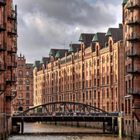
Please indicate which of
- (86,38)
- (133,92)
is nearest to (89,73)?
(86,38)

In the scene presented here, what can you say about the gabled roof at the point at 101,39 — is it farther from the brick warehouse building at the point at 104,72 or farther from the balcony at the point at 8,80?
the balcony at the point at 8,80

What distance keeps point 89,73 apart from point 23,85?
63949 millimetres

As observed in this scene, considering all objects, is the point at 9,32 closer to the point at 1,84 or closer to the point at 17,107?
the point at 1,84

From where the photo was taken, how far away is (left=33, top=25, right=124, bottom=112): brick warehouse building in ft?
358

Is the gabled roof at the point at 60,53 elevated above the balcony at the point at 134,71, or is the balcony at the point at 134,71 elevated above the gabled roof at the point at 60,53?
the gabled roof at the point at 60,53

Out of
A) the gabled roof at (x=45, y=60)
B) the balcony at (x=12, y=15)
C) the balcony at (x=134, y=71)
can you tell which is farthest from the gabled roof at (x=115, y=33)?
the gabled roof at (x=45, y=60)

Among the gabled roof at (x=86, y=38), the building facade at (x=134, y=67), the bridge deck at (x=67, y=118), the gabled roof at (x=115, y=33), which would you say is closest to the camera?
the building facade at (x=134, y=67)

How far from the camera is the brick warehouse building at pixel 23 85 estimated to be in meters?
183

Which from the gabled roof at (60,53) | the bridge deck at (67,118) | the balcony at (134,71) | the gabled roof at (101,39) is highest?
the gabled roof at (101,39)

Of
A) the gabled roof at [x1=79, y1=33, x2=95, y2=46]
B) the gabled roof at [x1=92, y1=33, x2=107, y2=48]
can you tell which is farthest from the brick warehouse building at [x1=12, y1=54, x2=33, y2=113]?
the gabled roof at [x1=92, y1=33, x2=107, y2=48]

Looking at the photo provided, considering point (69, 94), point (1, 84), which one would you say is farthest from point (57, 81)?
point (1, 84)

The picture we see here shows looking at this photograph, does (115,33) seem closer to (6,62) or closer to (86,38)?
(86,38)

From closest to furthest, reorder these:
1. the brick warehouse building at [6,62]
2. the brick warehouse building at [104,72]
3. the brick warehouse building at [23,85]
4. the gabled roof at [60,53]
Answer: the brick warehouse building at [6,62], the brick warehouse building at [104,72], the gabled roof at [60,53], the brick warehouse building at [23,85]

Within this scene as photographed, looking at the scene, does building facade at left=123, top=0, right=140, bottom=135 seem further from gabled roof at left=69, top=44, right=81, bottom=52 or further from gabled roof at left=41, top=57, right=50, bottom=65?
gabled roof at left=41, top=57, right=50, bottom=65
